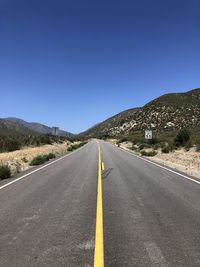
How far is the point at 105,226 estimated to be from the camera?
6.24m

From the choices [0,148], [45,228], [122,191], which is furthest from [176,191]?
[0,148]

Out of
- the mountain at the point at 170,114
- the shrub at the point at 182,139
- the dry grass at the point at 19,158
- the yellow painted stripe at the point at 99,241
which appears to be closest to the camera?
the yellow painted stripe at the point at 99,241

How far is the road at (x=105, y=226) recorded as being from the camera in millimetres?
4653

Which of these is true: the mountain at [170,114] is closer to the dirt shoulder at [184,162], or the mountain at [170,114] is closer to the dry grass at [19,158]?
the dry grass at [19,158]

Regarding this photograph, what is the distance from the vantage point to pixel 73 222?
6.52 metres

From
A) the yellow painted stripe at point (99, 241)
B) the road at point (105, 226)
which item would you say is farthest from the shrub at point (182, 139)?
the yellow painted stripe at point (99, 241)

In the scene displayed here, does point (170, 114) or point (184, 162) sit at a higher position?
point (170, 114)

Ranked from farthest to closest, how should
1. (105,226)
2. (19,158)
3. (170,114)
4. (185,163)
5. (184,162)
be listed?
(170,114), (19,158), (184,162), (185,163), (105,226)

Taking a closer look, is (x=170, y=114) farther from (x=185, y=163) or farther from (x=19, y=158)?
(x=185, y=163)

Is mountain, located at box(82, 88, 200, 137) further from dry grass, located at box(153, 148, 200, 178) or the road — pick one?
the road

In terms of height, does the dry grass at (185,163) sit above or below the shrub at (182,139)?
below

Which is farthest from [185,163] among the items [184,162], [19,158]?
[19,158]

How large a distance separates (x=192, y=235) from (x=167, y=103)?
418ft

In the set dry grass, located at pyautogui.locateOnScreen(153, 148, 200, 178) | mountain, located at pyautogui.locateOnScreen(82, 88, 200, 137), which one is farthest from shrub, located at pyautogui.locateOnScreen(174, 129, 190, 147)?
mountain, located at pyautogui.locateOnScreen(82, 88, 200, 137)
